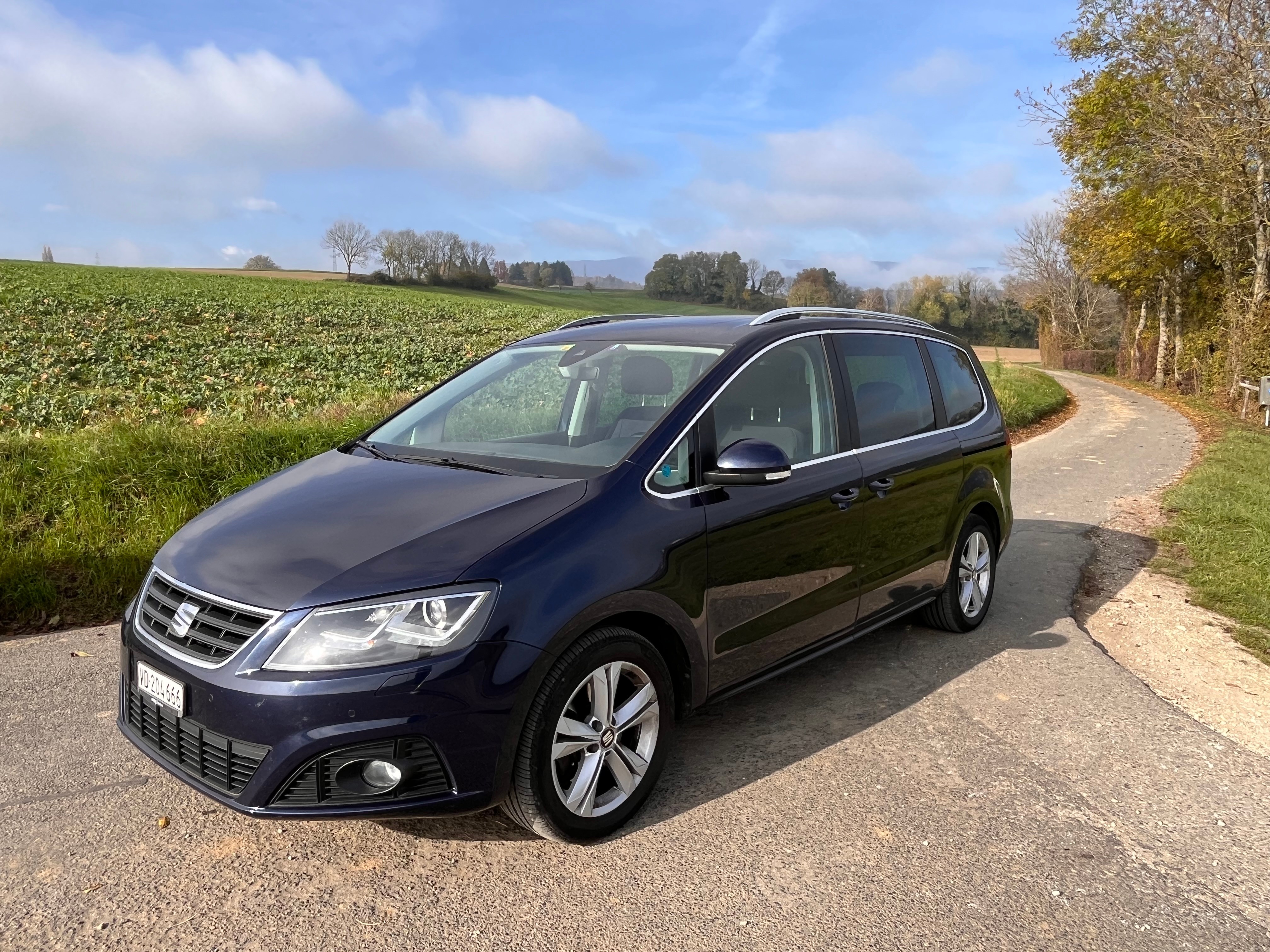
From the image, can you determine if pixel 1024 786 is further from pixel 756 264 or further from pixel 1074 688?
pixel 756 264

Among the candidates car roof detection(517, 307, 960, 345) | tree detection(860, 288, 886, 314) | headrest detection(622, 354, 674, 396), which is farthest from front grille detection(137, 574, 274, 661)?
tree detection(860, 288, 886, 314)

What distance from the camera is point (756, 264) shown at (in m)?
26.7

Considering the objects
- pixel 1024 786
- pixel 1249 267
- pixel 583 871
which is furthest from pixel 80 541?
pixel 1249 267

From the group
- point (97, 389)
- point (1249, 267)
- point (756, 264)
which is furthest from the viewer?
point (756, 264)

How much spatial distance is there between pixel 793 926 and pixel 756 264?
2520 centimetres

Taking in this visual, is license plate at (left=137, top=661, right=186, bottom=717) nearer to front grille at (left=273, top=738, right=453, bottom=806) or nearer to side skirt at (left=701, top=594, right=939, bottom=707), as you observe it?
front grille at (left=273, top=738, right=453, bottom=806)

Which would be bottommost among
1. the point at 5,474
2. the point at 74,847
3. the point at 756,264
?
the point at 74,847

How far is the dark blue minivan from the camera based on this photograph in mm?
2783

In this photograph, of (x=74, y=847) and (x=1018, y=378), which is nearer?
(x=74, y=847)

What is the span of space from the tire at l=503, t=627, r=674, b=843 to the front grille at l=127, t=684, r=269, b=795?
784mm

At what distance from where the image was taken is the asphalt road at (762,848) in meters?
2.75

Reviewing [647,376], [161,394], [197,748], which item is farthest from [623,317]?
[161,394]

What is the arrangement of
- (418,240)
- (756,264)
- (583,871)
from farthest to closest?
(418,240) < (756,264) < (583,871)

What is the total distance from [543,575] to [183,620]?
45.5 inches
